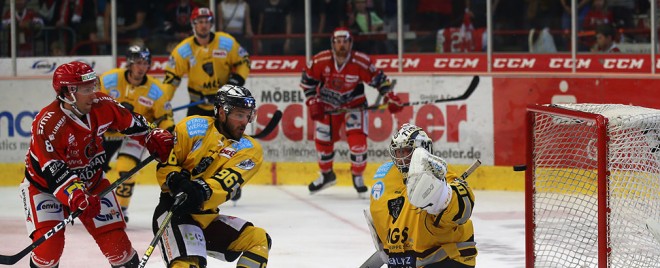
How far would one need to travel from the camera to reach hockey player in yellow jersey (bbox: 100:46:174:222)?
24.8 feet

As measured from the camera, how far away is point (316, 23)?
32.1 ft

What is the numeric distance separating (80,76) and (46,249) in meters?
0.65

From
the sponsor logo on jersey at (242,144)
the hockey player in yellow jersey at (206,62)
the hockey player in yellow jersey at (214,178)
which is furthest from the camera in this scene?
the hockey player in yellow jersey at (206,62)

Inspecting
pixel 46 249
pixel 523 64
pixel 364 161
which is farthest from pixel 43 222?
pixel 523 64

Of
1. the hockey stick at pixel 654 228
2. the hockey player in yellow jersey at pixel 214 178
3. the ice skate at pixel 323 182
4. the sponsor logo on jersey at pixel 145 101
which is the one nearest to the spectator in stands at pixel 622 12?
the ice skate at pixel 323 182

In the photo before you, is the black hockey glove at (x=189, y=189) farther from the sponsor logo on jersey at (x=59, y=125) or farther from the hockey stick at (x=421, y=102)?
the hockey stick at (x=421, y=102)

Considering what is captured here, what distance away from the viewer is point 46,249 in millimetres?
4773

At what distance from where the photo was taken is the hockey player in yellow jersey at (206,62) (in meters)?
8.34

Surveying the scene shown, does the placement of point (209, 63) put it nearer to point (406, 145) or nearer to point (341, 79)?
point (341, 79)

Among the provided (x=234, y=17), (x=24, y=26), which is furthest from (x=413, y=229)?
(x=24, y=26)

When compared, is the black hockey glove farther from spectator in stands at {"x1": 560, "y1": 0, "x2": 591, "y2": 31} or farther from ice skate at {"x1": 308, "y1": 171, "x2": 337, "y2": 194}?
spectator in stands at {"x1": 560, "y1": 0, "x2": 591, "y2": 31}

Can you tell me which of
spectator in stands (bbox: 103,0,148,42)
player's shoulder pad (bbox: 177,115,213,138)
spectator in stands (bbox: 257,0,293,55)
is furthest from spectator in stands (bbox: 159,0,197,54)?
player's shoulder pad (bbox: 177,115,213,138)

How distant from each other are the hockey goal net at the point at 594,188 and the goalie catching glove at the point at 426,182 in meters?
0.81

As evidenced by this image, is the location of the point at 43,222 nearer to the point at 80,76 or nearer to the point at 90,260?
the point at 80,76
